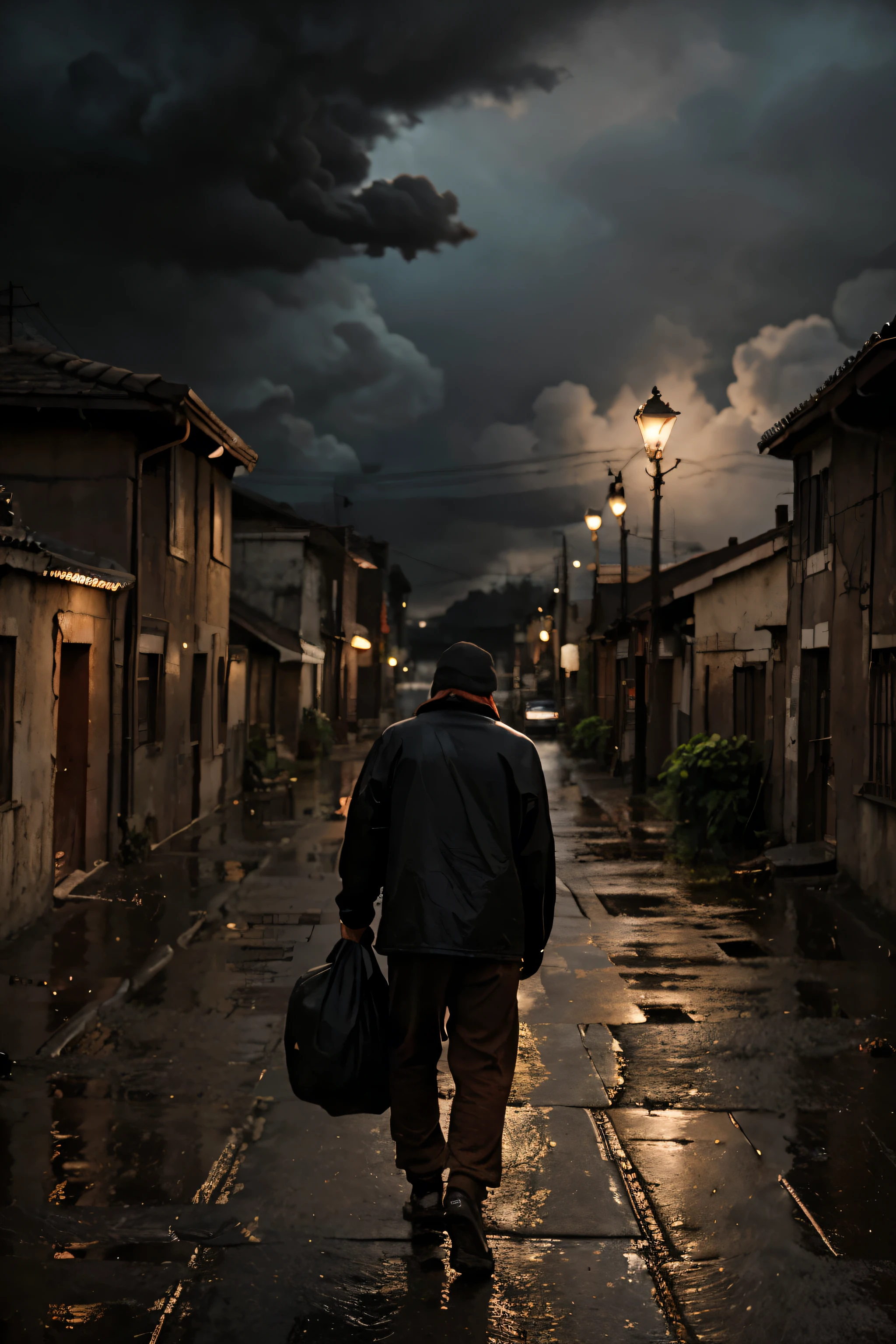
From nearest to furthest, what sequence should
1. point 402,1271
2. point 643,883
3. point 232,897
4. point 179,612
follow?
point 402,1271 → point 232,897 → point 643,883 → point 179,612

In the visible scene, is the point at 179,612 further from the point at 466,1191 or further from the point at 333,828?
the point at 466,1191

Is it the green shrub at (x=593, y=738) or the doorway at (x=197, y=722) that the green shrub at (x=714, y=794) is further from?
the green shrub at (x=593, y=738)

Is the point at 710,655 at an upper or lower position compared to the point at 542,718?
upper

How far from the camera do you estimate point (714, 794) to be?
14172 mm

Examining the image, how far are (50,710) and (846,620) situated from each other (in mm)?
7373

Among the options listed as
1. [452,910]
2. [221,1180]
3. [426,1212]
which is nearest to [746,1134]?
[426,1212]

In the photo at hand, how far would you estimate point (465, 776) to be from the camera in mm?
3990

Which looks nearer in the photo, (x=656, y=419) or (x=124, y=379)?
(x=124, y=379)

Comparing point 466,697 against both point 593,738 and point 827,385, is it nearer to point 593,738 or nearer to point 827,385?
point 827,385

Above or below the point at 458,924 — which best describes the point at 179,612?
above

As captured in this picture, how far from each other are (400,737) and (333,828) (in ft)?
40.5

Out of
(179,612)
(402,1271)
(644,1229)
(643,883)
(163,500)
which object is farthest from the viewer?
(179,612)

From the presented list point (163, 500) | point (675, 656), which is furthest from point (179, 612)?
point (675, 656)

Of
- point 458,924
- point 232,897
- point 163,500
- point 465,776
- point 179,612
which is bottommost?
point 232,897
